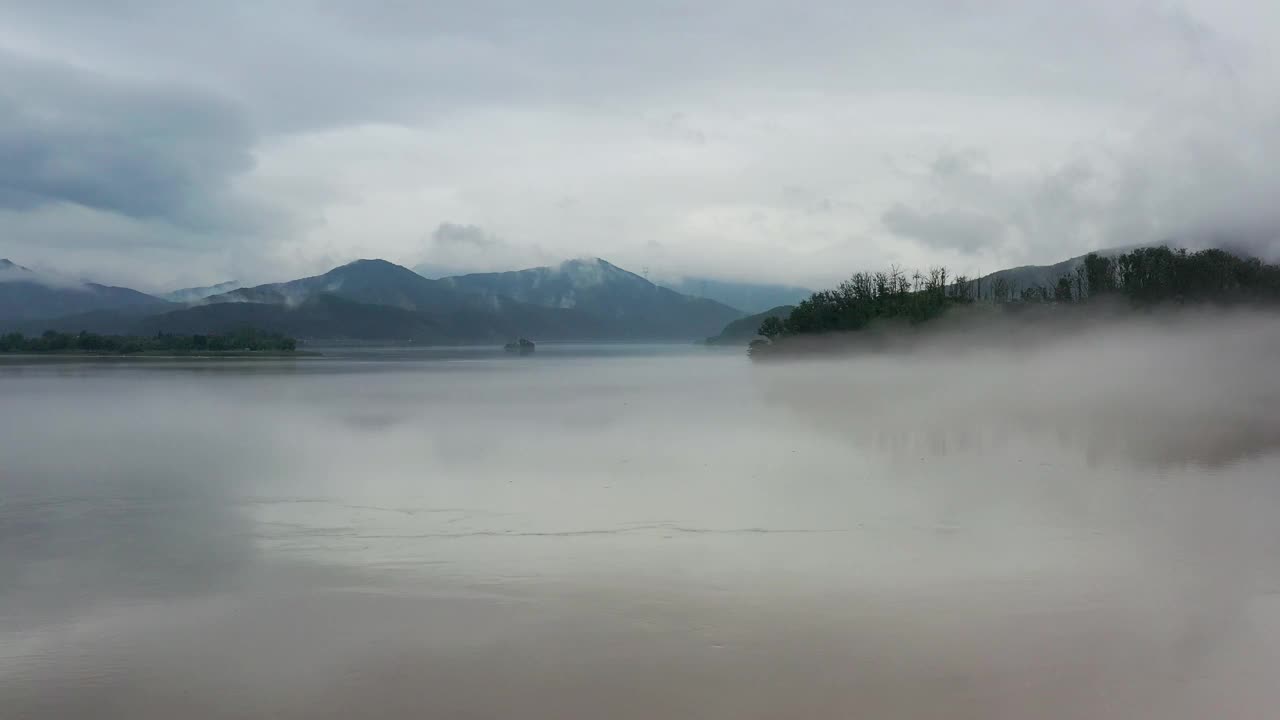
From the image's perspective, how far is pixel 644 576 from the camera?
10055 mm

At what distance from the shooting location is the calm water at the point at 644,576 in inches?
274

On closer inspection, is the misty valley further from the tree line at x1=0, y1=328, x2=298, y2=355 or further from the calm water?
the tree line at x1=0, y1=328, x2=298, y2=355

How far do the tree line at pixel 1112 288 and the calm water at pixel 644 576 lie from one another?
61.0m

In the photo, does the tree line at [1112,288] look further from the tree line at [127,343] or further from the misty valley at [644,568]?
the tree line at [127,343]

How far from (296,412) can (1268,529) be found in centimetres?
2873

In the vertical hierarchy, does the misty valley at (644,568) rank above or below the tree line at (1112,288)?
below

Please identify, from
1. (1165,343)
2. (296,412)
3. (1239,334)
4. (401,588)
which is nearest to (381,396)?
(296,412)

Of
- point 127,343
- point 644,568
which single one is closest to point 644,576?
point 644,568

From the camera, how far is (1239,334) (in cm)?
6394

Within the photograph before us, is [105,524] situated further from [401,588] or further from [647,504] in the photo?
[647,504]

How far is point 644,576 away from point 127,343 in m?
132

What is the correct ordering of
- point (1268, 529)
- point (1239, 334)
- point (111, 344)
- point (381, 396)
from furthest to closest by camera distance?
point (111, 344), point (1239, 334), point (381, 396), point (1268, 529)

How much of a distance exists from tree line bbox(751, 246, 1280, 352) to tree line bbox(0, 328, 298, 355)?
8112 centimetres

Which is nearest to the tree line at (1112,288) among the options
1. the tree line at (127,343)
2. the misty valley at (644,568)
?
the misty valley at (644,568)
